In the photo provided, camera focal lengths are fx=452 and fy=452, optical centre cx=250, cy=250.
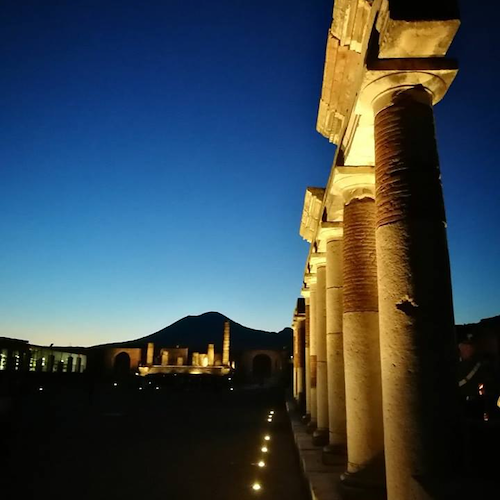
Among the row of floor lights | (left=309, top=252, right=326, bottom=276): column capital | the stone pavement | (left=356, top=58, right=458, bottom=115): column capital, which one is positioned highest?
(left=356, top=58, right=458, bottom=115): column capital

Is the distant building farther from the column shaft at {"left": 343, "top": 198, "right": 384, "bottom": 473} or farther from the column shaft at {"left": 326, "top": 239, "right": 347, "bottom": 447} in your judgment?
the column shaft at {"left": 343, "top": 198, "right": 384, "bottom": 473}

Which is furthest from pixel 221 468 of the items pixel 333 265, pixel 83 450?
pixel 333 265

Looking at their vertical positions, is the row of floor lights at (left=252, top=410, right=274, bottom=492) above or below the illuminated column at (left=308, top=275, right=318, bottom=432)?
below

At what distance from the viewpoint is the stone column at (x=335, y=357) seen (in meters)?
7.44

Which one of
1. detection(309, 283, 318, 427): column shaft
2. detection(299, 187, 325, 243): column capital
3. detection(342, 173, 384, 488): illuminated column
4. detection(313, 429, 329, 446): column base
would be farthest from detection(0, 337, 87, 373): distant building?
detection(342, 173, 384, 488): illuminated column

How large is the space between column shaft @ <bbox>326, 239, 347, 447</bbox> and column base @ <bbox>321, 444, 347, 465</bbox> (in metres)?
0.04

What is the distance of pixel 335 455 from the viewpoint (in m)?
7.34

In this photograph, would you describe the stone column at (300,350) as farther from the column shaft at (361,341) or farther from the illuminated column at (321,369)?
the column shaft at (361,341)

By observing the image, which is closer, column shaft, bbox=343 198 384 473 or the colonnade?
the colonnade

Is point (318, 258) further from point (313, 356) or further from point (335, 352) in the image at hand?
Answer: point (313, 356)

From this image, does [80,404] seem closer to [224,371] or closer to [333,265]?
[333,265]

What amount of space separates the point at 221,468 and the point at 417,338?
6762mm

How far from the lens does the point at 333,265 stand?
799cm

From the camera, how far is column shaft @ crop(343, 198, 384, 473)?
554 cm
